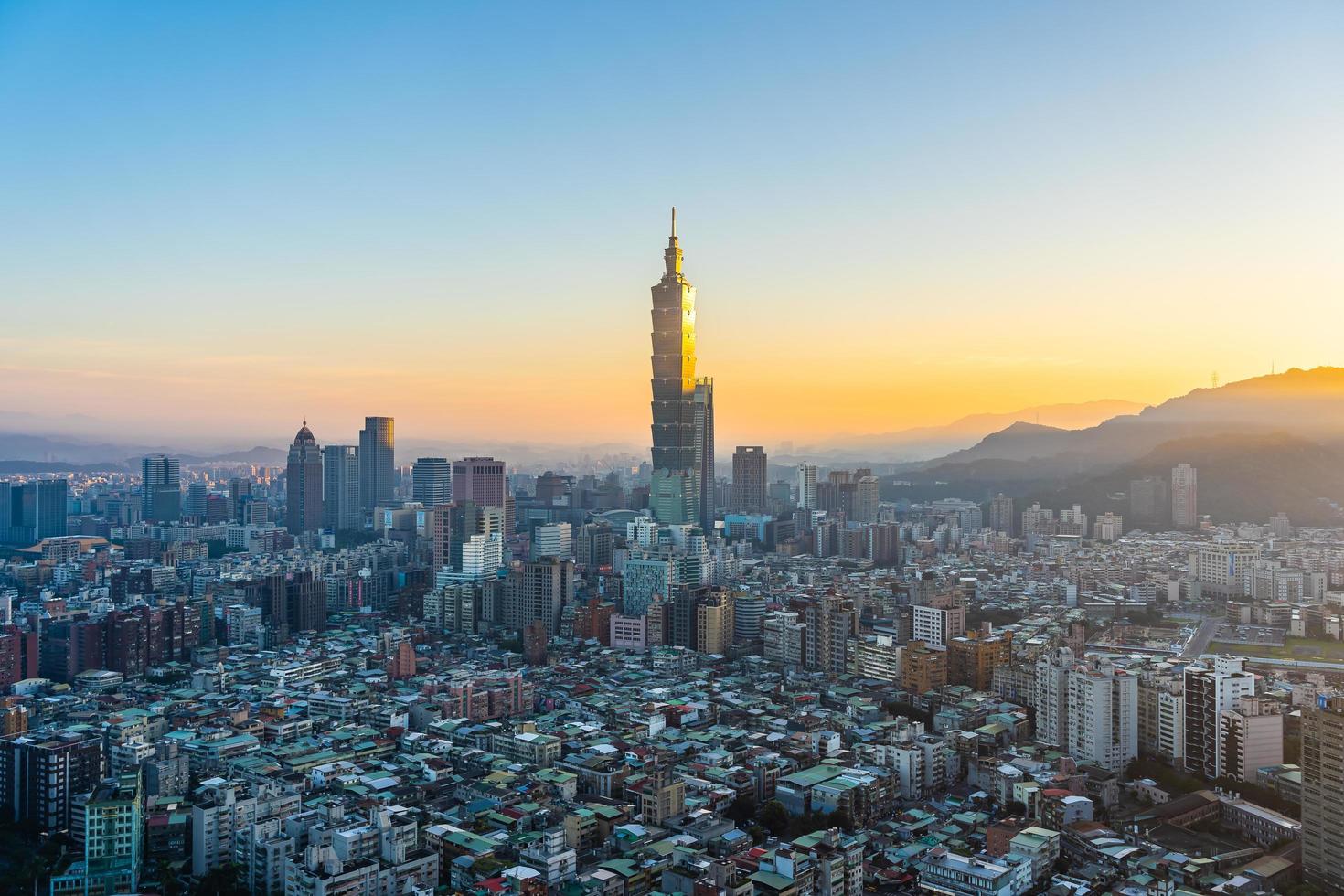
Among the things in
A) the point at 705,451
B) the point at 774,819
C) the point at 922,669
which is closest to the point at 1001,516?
the point at 705,451

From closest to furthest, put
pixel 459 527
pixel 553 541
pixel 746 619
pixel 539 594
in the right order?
pixel 746 619
pixel 539 594
pixel 459 527
pixel 553 541

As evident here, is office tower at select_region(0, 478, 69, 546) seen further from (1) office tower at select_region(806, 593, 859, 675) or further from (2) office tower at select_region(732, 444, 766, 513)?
(1) office tower at select_region(806, 593, 859, 675)

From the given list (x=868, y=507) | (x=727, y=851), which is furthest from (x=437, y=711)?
(x=868, y=507)

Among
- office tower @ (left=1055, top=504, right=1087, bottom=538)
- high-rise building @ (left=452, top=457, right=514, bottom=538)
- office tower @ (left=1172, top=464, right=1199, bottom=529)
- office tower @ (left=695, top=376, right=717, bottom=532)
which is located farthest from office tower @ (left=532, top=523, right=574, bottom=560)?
office tower @ (left=1172, top=464, right=1199, bottom=529)

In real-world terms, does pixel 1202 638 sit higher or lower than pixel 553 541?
lower

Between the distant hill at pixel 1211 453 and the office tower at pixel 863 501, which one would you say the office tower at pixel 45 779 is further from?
the distant hill at pixel 1211 453

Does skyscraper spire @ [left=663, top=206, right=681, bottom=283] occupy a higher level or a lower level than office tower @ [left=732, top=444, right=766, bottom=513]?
higher

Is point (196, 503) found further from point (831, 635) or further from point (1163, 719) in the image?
point (1163, 719)
